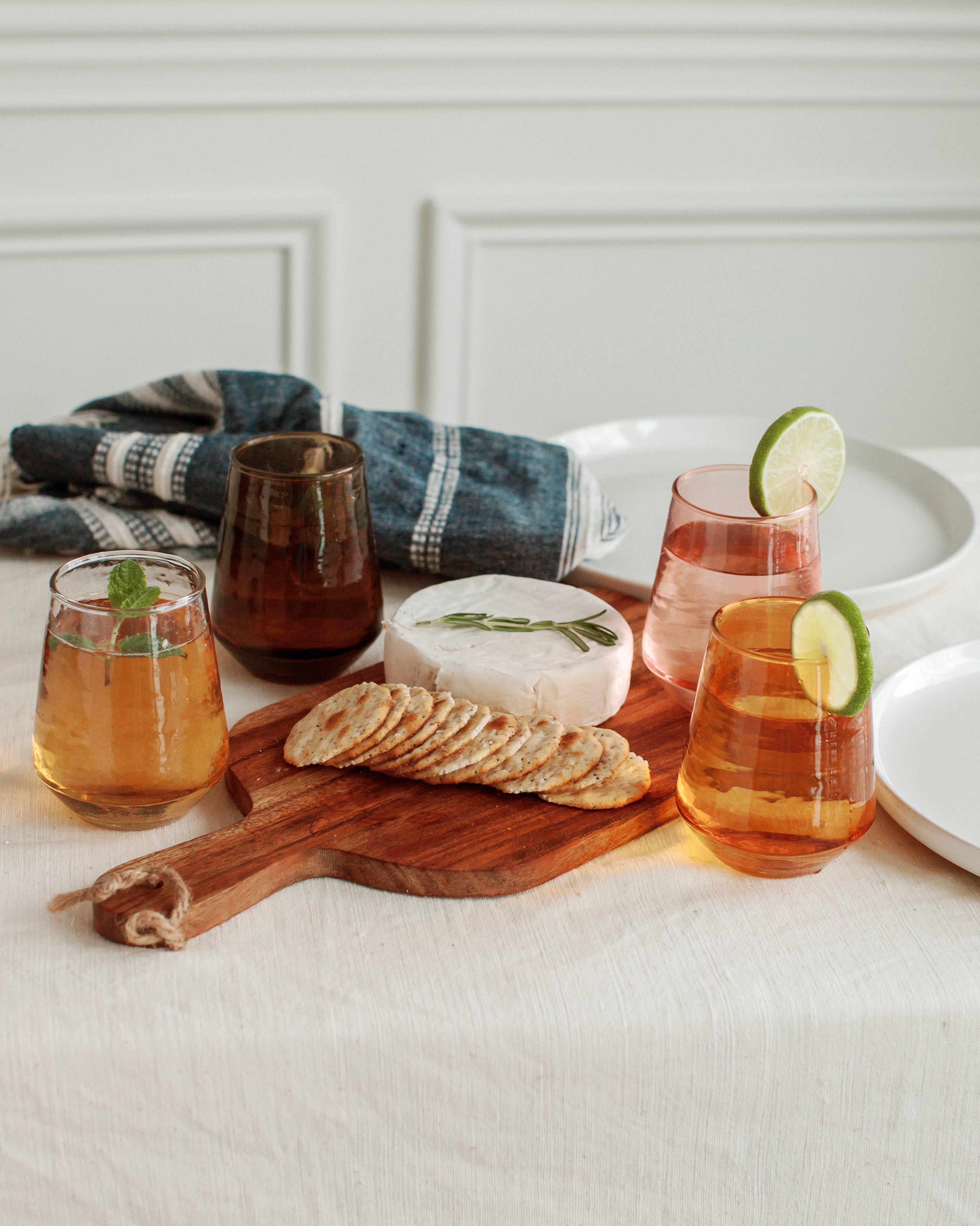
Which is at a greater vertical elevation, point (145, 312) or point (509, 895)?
point (145, 312)

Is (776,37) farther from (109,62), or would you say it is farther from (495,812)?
(495,812)

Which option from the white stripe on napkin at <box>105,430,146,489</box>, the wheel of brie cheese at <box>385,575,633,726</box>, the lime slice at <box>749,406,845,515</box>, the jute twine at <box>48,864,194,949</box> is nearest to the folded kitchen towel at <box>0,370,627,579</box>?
the white stripe on napkin at <box>105,430,146,489</box>

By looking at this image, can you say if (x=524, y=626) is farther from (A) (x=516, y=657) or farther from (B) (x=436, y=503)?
(B) (x=436, y=503)

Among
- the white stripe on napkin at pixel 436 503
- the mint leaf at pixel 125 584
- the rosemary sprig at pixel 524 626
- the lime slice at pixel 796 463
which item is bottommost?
the rosemary sprig at pixel 524 626

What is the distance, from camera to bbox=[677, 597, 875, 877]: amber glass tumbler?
→ 2.29 ft

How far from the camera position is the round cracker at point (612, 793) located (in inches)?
31.4

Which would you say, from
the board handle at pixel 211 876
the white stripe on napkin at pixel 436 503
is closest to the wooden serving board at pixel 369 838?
the board handle at pixel 211 876

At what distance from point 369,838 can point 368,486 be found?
1.45 feet

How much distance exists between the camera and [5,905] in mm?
716

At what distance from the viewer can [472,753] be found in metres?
0.81

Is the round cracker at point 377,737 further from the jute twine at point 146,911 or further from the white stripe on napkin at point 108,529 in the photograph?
the white stripe on napkin at point 108,529

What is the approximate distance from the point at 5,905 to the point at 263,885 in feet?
0.53

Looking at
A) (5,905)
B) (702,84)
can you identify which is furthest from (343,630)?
(702,84)

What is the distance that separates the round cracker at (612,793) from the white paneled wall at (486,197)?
1.80 metres
